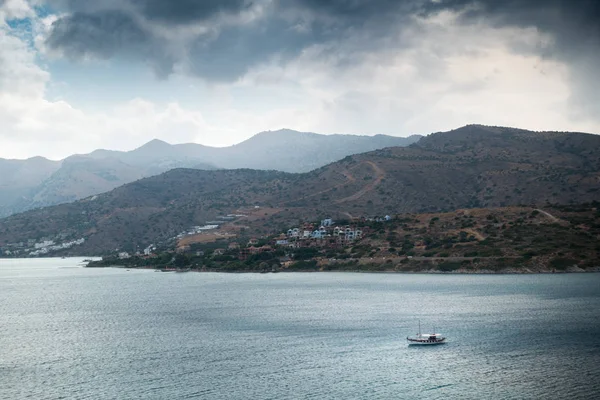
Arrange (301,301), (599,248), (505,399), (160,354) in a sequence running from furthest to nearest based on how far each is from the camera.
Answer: (599,248) < (301,301) < (160,354) < (505,399)

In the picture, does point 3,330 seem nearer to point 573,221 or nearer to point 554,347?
point 554,347

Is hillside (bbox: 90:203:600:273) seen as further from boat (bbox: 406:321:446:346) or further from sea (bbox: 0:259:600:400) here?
boat (bbox: 406:321:446:346)

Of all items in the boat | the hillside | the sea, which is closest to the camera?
the sea

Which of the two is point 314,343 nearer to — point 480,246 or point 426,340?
point 426,340

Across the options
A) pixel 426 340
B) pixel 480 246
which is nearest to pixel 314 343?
pixel 426 340

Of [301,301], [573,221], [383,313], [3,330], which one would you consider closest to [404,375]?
[383,313]

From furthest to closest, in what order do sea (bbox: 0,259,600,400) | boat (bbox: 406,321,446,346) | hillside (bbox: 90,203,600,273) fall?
hillside (bbox: 90,203,600,273)
boat (bbox: 406,321,446,346)
sea (bbox: 0,259,600,400)

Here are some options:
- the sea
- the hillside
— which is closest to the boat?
the sea

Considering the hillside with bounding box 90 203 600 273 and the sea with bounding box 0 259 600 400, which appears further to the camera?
the hillside with bounding box 90 203 600 273

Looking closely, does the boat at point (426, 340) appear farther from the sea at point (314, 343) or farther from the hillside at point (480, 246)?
the hillside at point (480, 246)
